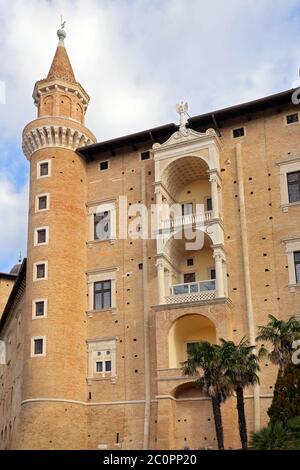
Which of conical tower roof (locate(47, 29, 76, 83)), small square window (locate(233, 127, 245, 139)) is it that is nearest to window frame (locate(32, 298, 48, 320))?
small square window (locate(233, 127, 245, 139))

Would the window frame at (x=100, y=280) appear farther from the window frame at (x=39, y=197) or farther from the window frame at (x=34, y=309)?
the window frame at (x=39, y=197)

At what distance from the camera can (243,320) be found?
36531 millimetres

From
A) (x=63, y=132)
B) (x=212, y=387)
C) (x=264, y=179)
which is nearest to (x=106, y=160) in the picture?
(x=63, y=132)

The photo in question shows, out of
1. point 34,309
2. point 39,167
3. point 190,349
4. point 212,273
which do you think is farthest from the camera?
point 39,167

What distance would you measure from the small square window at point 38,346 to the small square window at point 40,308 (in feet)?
4.68

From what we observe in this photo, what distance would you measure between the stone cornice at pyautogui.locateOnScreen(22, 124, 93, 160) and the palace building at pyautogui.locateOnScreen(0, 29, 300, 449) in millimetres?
80

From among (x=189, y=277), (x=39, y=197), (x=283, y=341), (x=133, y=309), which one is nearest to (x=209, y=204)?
(x=189, y=277)

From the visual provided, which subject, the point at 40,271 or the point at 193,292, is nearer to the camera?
the point at 193,292

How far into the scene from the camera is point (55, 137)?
142 ft

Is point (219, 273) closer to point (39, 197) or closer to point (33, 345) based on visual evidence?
point (33, 345)

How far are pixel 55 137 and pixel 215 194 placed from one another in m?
11.3

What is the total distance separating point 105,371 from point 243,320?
8.41 m

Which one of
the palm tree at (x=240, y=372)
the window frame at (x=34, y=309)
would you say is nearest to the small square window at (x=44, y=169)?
the window frame at (x=34, y=309)

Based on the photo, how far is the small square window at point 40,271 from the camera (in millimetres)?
40594
